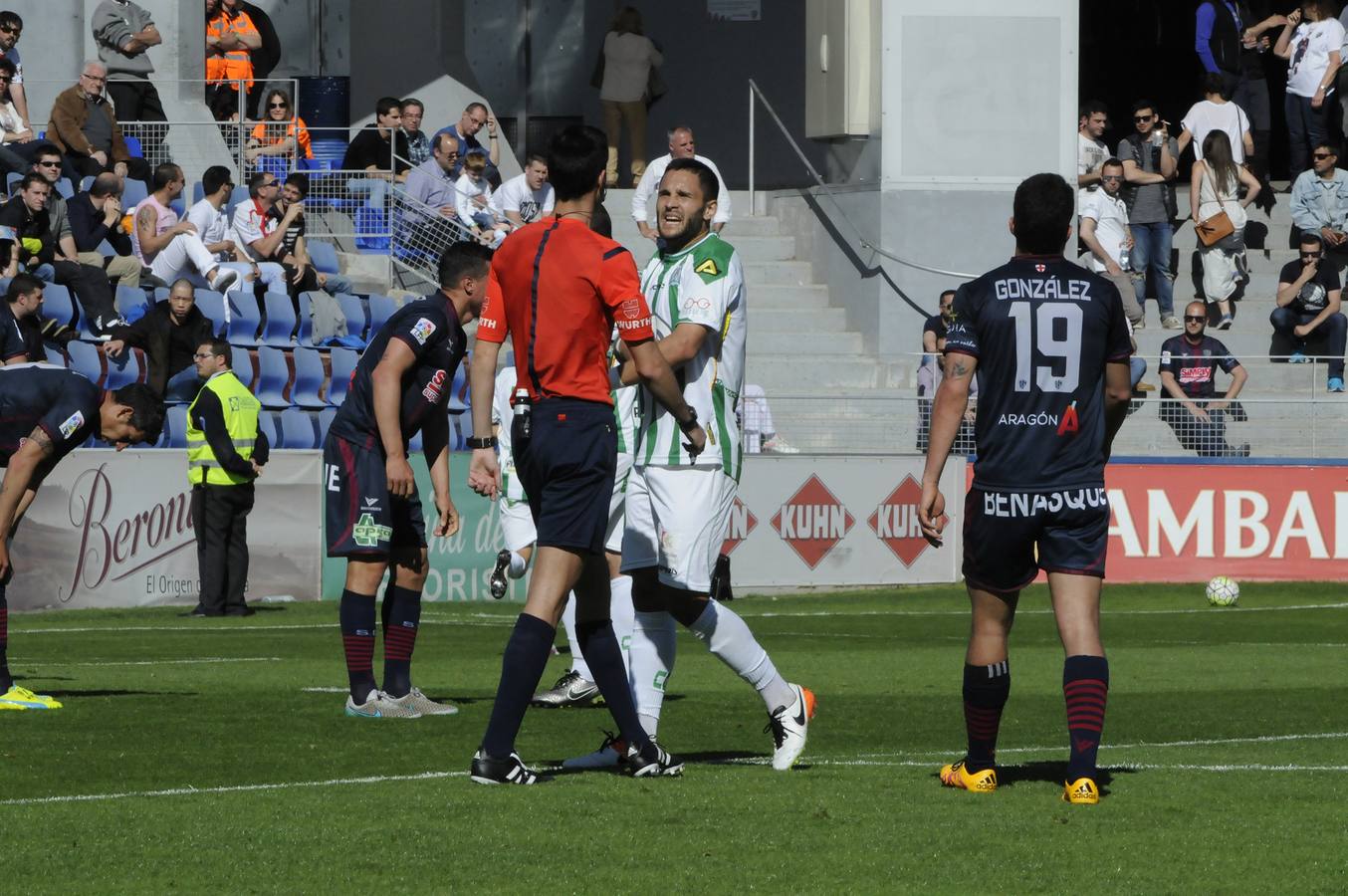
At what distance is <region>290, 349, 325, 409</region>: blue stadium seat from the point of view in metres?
20.1

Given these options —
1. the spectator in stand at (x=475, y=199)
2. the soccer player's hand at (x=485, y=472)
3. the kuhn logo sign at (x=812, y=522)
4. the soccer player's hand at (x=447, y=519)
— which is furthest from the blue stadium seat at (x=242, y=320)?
the soccer player's hand at (x=485, y=472)

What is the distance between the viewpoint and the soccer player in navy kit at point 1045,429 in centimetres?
683

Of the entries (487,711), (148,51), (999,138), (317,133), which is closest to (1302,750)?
(487,711)

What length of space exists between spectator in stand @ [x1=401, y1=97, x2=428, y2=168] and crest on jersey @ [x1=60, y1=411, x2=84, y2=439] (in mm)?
14994

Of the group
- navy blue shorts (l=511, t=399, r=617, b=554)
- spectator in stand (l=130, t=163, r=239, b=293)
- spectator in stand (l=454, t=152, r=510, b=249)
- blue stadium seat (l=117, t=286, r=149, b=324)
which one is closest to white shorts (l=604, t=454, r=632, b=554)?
navy blue shorts (l=511, t=399, r=617, b=554)

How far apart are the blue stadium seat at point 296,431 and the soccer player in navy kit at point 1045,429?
520 inches

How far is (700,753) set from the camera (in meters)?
8.29

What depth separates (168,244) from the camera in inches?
782

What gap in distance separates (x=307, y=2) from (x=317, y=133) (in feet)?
11.1

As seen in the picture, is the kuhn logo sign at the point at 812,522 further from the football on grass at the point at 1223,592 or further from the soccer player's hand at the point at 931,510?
the soccer player's hand at the point at 931,510

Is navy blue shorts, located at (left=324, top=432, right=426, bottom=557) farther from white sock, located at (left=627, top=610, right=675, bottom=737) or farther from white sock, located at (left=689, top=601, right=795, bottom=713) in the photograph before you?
white sock, located at (left=689, top=601, right=795, bottom=713)

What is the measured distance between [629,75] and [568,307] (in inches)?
764

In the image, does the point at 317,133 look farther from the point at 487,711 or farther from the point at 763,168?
the point at 487,711

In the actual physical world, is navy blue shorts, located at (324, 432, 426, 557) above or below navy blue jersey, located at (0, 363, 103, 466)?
below
